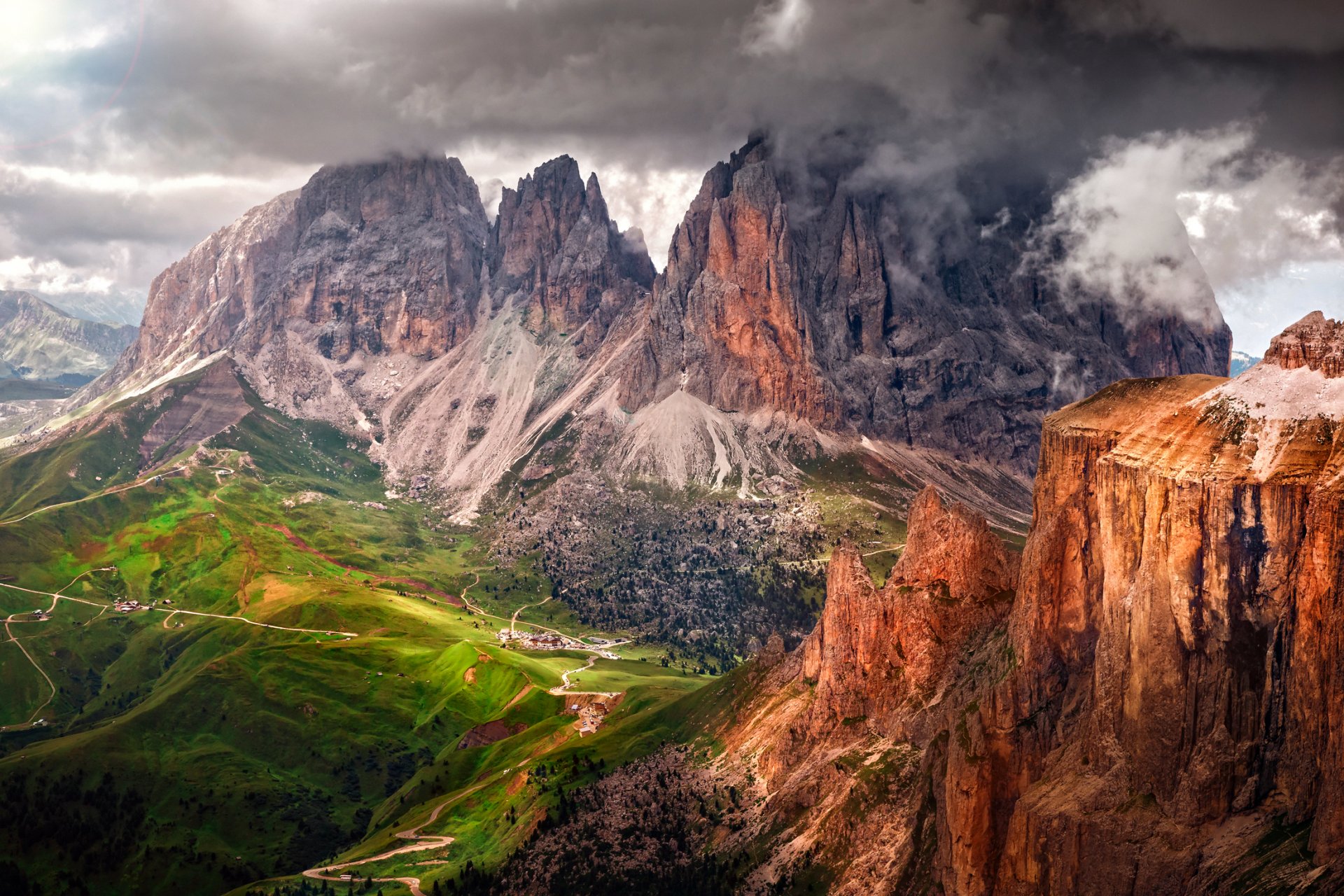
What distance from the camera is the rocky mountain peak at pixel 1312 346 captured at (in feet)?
201

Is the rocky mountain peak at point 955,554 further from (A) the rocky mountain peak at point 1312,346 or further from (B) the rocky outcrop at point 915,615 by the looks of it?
(A) the rocky mountain peak at point 1312,346

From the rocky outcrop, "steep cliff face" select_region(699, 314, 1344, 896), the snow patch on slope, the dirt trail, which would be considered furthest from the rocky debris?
the snow patch on slope

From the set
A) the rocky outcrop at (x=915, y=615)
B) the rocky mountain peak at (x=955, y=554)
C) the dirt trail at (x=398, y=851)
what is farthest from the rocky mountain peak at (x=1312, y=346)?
the dirt trail at (x=398, y=851)

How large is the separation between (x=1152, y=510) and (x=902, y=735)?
5797 centimetres

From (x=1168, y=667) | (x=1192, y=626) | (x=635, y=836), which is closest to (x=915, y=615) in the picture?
(x=1168, y=667)

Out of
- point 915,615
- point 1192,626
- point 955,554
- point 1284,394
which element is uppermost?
point 1284,394

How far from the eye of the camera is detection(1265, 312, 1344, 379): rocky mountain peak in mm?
61250

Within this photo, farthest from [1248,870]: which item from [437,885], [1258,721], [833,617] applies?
[437,885]

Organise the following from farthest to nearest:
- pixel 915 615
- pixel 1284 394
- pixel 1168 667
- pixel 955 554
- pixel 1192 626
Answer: pixel 955 554 < pixel 915 615 < pixel 1168 667 < pixel 1192 626 < pixel 1284 394

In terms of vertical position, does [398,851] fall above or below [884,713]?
below

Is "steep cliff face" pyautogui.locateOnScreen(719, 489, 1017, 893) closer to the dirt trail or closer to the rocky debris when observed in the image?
the rocky debris

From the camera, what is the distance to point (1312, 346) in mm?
62625

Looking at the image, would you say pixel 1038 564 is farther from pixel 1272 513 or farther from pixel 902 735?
pixel 902 735

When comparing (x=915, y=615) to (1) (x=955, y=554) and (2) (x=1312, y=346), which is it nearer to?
(1) (x=955, y=554)
